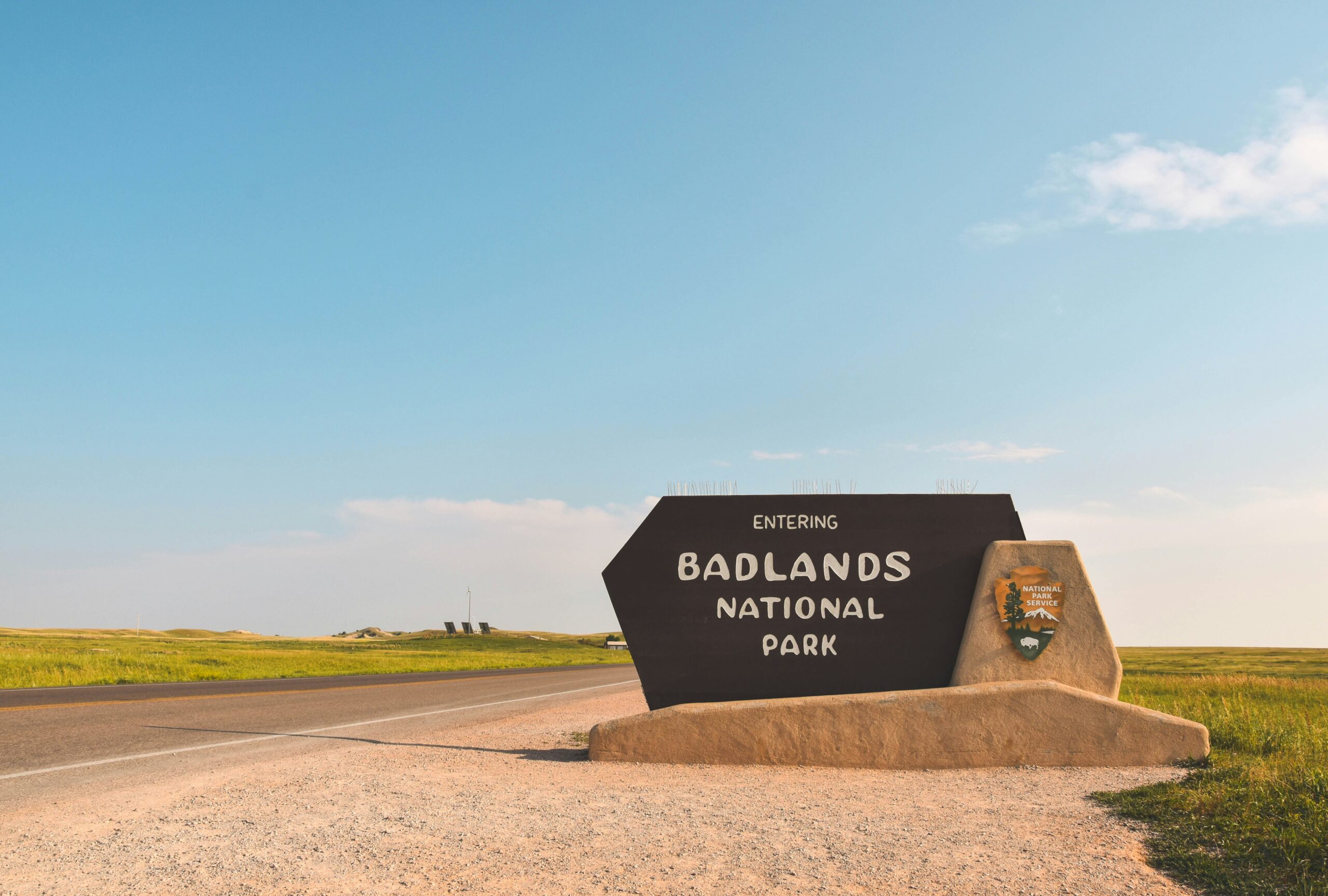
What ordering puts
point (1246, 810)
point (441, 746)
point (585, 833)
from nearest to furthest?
point (585, 833) < point (1246, 810) < point (441, 746)

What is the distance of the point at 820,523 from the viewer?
10.8 metres

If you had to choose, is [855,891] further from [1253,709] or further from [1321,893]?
[1253,709]

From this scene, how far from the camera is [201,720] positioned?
14906 millimetres

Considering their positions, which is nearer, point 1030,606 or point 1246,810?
point 1246,810

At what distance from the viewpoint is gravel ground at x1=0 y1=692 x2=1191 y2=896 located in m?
5.06

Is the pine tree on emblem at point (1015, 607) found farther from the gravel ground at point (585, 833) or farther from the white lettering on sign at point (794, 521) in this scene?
the white lettering on sign at point (794, 521)

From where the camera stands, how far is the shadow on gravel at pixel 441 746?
399 inches

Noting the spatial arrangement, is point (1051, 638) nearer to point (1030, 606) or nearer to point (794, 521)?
point (1030, 606)

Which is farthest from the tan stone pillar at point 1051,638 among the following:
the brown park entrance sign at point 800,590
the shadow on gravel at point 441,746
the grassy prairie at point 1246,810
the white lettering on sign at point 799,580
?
the shadow on gravel at point 441,746

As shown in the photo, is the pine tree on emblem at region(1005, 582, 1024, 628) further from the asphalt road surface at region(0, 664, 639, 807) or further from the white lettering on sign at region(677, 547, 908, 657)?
the asphalt road surface at region(0, 664, 639, 807)

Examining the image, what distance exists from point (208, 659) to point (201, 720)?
26.4 metres

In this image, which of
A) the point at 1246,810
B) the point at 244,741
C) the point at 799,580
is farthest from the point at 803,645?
the point at 244,741

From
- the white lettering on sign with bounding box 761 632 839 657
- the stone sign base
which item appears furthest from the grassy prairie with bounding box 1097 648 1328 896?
the white lettering on sign with bounding box 761 632 839 657

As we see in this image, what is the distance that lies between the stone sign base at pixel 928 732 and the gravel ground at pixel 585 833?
0.94 feet
